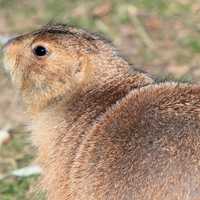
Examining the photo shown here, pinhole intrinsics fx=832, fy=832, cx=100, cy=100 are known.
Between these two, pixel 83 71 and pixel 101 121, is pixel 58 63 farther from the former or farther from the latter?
pixel 101 121

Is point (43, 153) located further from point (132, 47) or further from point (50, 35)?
point (132, 47)

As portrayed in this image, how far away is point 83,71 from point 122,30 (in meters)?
3.54

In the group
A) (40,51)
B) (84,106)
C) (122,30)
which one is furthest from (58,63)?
(122,30)

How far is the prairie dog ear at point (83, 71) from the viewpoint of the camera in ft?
14.6

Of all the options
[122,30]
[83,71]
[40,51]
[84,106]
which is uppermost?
[40,51]

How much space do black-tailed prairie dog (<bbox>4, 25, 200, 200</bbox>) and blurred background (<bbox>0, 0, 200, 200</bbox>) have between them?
5.43 feet

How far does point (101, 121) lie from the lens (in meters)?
4.11

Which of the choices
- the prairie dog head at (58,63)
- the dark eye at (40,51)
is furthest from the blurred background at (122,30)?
the dark eye at (40,51)

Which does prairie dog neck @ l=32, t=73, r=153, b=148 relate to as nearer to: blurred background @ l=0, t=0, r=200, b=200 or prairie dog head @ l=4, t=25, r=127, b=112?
prairie dog head @ l=4, t=25, r=127, b=112

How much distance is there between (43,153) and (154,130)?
953 millimetres

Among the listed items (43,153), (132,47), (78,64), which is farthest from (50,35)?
(132,47)

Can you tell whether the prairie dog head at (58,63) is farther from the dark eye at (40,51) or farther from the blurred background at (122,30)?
the blurred background at (122,30)

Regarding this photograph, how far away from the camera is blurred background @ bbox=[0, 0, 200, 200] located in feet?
21.4

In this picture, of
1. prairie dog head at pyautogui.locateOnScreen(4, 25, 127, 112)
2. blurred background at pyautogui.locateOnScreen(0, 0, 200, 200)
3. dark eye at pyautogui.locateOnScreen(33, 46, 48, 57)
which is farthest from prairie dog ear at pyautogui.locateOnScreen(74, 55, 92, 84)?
blurred background at pyautogui.locateOnScreen(0, 0, 200, 200)
